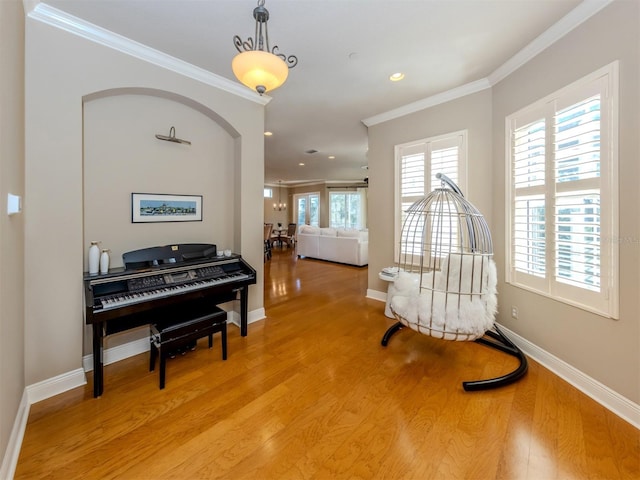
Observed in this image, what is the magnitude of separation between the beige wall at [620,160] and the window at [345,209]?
24.4 feet

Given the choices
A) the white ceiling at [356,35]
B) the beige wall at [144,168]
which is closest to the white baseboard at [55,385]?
the beige wall at [144,168]

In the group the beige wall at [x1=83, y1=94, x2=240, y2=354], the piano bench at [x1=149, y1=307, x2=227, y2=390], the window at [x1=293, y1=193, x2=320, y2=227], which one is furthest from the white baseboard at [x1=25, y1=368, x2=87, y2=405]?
the window at [x1=293, y1=193, x2=320, y2=227]

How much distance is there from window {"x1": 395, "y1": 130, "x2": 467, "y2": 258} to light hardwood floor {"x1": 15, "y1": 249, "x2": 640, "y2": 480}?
1446 mm

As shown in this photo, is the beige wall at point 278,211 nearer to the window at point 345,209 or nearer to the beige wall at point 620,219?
the window at point 345,209

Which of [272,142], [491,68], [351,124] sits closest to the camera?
[491,68]

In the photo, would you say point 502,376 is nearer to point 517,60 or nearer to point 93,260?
point 517,60

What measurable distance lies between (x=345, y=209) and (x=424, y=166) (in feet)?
25.7

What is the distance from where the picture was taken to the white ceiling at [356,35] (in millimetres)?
1891

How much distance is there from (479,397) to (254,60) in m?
2.68

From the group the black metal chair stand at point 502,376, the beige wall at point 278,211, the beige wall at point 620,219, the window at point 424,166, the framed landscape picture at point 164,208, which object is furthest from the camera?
the beige wall at point 278,211

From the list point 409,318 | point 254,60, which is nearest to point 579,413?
point 409,318

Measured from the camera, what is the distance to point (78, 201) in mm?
2045

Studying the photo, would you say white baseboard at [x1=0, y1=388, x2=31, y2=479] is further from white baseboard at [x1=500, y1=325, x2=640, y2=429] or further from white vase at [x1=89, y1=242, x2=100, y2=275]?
white baseboard at [x1=500, y1=325, x2=640, y2=429]

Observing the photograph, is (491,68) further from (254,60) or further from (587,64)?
(254,60)
